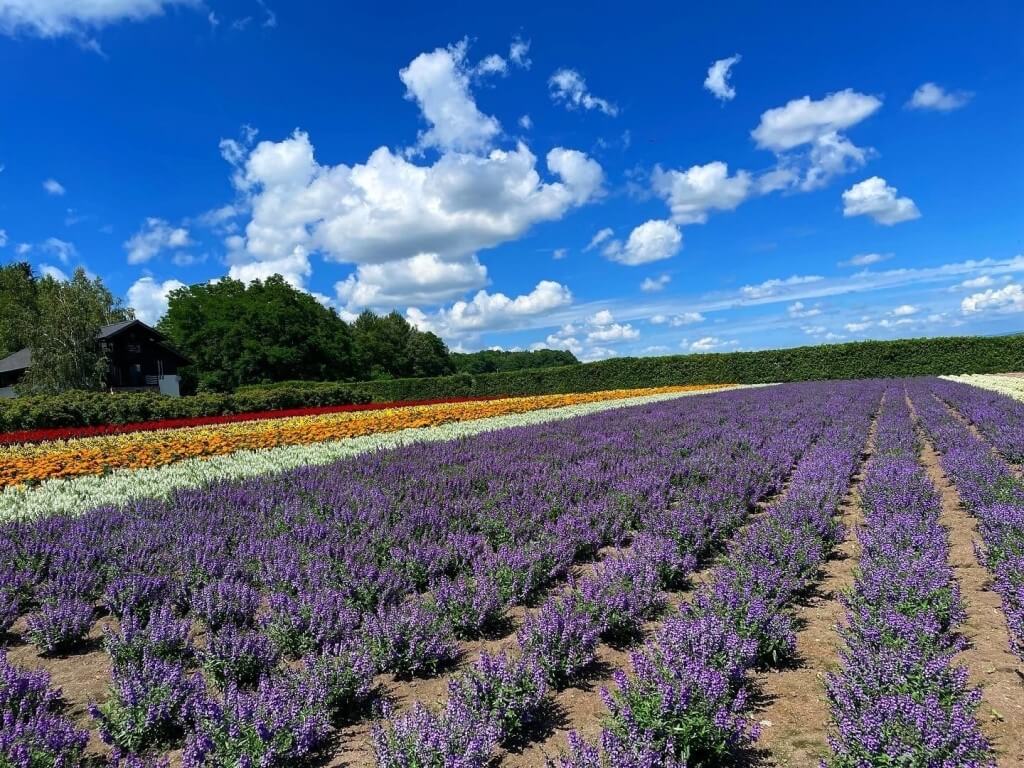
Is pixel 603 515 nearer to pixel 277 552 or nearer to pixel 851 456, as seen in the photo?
→ pixel 277 552

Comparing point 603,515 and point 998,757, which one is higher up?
point 603,515

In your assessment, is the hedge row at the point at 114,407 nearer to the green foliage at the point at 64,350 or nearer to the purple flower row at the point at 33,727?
the green foliage at the point at 64,350

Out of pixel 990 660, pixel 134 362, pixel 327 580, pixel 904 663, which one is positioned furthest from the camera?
pixel 134 362

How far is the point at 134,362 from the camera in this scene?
1923 inches

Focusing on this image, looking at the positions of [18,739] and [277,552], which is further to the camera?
[277,552]

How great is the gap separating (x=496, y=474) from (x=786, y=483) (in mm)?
4135

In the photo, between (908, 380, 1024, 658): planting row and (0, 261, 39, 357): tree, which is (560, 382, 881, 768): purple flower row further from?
(0, 261, 39, 357): tree

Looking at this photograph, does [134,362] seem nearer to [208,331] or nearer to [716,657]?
[208,331]

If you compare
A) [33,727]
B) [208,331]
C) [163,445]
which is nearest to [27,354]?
[208,331]

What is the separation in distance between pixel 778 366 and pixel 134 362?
165ft

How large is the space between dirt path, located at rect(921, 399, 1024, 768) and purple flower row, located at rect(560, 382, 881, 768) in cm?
92

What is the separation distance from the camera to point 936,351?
32562mm

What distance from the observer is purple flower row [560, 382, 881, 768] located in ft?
7.84

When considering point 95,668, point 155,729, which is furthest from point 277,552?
point 155,729
